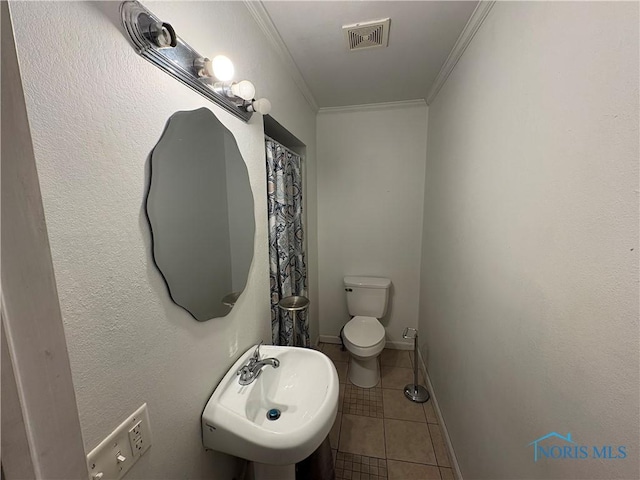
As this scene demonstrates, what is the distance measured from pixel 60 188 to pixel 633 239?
111 cm

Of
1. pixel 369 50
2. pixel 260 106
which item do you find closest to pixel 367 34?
pixel 369 50

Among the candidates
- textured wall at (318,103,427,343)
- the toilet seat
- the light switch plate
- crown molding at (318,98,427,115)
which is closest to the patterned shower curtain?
the toilet seat

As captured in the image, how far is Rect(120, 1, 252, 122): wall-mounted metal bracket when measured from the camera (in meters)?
0.61

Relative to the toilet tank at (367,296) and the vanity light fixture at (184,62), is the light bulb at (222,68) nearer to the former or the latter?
the vanity light fixture at (184,62)

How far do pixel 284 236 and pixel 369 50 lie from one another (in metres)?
1.22

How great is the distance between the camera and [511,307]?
0.94 meters

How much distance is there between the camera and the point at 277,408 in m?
1.17

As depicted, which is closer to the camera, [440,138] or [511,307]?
[511,307]

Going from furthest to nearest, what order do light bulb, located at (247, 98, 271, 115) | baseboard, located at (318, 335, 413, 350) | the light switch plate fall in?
baseboard, located at (318, 335, 413, 350), light bulb, located at (247, 98, 271, 115), the light switch plate

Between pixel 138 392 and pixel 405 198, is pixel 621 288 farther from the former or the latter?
pixel 405 198

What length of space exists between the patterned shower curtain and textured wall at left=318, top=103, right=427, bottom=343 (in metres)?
0.59

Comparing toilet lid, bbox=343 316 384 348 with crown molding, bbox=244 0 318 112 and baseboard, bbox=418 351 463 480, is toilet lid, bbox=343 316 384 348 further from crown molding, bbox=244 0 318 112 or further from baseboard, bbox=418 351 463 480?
crown molding, bbox=244 0 318 112

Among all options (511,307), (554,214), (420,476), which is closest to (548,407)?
(511,307)

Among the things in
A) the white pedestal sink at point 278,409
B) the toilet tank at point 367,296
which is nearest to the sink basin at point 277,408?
the white pedestal sink at point 278,409
